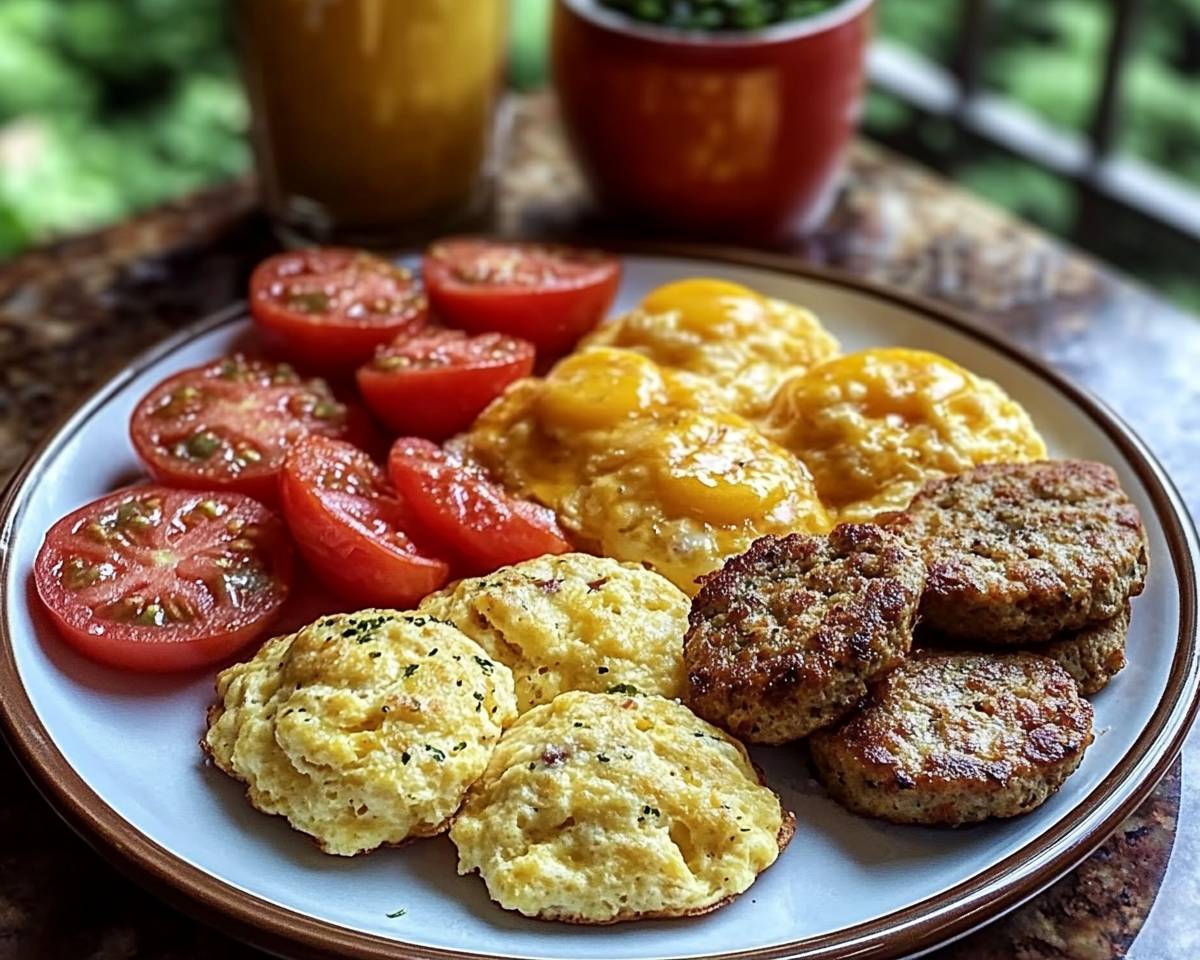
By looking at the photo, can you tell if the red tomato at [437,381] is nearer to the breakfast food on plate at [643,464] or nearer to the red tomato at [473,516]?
the breakfast food on plate at [643,464]

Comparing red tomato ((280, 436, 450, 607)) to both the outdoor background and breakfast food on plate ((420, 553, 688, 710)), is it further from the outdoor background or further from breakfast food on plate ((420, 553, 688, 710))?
the outdoor background

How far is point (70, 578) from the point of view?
2.40 metres

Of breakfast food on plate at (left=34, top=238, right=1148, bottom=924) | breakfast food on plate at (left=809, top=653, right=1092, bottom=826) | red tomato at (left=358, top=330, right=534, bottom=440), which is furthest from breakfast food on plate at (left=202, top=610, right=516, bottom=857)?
red tomato at (left=358, top=330, right=534, bottom=440)

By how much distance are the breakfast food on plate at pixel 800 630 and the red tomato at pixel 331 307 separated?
108cm

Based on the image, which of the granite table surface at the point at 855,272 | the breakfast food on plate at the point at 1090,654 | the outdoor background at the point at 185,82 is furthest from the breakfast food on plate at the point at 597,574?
the outdoor background at the point at 185,82

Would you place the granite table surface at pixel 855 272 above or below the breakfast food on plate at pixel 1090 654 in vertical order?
below

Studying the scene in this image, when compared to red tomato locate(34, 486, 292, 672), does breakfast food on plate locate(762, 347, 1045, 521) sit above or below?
above

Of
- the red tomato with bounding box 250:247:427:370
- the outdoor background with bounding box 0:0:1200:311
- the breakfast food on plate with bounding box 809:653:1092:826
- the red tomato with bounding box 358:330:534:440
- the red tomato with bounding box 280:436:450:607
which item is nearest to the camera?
the breakfast food on plate with bounding box 809:653:1092:826

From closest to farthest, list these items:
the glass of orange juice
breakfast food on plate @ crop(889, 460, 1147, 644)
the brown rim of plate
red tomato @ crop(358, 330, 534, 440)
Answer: the brown rim of plate
breakfast food on plate @ crop(889, 460, 1147, 644)
red tomato @ crop(358, 330, 534, 440)
the glass of orange juice

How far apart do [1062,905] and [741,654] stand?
0.61 metres

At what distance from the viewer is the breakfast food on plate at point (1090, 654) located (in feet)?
7.44

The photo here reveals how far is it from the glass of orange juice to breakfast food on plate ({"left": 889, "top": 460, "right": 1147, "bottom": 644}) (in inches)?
67.2

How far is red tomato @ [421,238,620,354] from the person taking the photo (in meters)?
3.07

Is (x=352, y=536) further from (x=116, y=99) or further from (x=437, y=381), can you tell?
(x=116, y=99)
